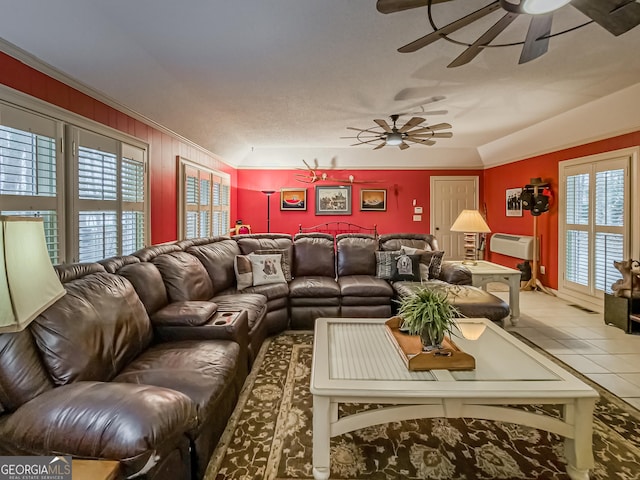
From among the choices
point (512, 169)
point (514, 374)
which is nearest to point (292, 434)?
point (514, 374)

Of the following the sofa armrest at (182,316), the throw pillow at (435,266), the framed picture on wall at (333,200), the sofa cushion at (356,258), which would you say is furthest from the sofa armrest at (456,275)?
the framed picture on wall at (333,200)

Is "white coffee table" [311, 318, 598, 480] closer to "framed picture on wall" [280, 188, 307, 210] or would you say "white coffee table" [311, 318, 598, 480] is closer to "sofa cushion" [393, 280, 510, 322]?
"sofa cushion" [393, 280, 510, 322]

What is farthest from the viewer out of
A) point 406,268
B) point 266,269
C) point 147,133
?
point 406,268

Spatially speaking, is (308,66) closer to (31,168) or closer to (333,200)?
(31,168)

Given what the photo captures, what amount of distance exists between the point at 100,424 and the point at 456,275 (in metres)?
3.73

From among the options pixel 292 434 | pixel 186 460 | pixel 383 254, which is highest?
pixel 383 254

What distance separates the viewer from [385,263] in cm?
428

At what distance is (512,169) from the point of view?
6.54m

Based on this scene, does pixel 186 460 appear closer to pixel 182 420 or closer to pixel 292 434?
pixel 182 420

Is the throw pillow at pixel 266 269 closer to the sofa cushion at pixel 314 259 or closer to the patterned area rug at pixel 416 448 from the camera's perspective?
the sofa cushion at pixel 314 259

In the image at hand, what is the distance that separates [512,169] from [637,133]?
2555mm

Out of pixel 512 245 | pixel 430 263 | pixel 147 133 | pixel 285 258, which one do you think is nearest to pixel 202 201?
pixel 147 133

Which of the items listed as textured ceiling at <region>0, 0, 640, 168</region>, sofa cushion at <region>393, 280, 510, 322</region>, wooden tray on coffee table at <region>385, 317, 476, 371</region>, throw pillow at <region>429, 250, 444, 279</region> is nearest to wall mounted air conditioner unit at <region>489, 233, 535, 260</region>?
textured ceiling at <region>0, 0, 640, 168</region>

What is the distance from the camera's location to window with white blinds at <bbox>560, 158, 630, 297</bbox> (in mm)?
4238
